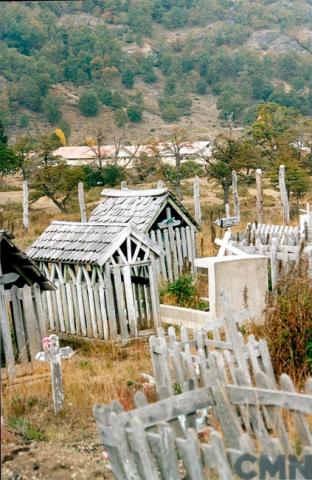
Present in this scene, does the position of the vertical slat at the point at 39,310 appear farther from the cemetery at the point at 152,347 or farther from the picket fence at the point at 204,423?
the picket fence at the point at 204,423

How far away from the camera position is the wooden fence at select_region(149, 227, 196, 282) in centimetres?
1731

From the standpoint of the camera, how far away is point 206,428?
751cm

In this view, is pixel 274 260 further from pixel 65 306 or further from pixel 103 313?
pixel 65 306

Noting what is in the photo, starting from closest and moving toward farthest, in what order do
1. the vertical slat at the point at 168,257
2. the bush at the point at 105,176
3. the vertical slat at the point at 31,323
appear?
the vertical slat at the point at 31,323 < the vertical slat at the point at 168,257 < the bush at the point at 105,176

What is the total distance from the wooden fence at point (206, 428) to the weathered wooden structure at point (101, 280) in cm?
541

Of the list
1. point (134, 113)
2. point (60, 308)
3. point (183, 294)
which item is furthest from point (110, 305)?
point (134, 113)

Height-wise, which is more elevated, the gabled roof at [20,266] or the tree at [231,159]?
the tree at [231,159]

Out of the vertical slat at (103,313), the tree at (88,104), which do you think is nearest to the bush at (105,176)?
the vertical slat at (103,313)

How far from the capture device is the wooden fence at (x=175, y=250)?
56.8 feet

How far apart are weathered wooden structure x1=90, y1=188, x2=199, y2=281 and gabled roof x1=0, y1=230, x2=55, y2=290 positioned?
4.99 m

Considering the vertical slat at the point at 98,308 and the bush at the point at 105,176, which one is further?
the bush at the point at 105,176

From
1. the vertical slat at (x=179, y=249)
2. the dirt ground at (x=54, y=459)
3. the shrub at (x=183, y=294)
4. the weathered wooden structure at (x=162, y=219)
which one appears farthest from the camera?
the vertical slat at (x=179, y=249)

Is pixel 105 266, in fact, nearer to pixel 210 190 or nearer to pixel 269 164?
pixel 269 164

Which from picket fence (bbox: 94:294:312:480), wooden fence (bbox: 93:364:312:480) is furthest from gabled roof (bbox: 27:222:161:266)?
wooden fence (bbox: 93:364:312:480)
